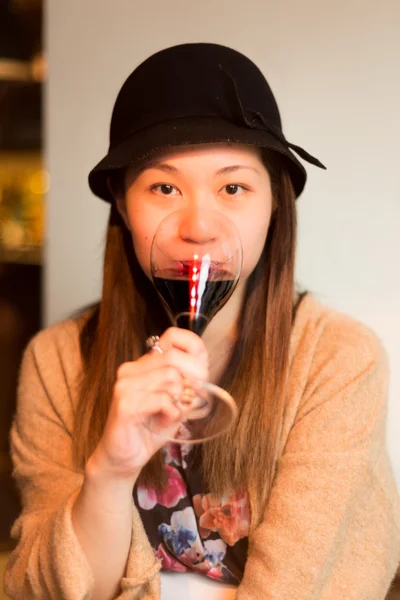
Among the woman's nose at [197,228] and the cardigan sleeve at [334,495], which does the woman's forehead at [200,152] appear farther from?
the cardigan sleeve at [334,495]

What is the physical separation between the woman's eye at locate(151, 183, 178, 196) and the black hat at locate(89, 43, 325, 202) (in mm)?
53

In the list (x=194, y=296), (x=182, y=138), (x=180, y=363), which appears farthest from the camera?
(x=182, y=138)

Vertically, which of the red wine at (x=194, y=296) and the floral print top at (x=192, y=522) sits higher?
the red wine at (x=194, y=296)

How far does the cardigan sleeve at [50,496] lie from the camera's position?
44.0 inches

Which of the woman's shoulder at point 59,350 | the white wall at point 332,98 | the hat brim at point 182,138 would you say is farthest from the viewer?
the white wall at point 332,98

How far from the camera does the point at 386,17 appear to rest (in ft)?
5.42

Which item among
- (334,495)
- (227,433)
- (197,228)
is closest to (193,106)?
(197,228)

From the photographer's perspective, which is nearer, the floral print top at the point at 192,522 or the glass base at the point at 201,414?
the glass base at the point at 201,414

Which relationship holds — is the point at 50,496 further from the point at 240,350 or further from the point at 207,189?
the point at 207,189

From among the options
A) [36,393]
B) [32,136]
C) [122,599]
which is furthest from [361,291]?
[32,136]

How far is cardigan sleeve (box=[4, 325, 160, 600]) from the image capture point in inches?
44.0

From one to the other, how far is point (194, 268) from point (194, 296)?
0.13 ft

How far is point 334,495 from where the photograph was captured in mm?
1151

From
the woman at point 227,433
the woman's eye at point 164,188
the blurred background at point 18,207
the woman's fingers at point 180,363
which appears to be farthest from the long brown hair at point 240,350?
the blurred background at point 18,207
